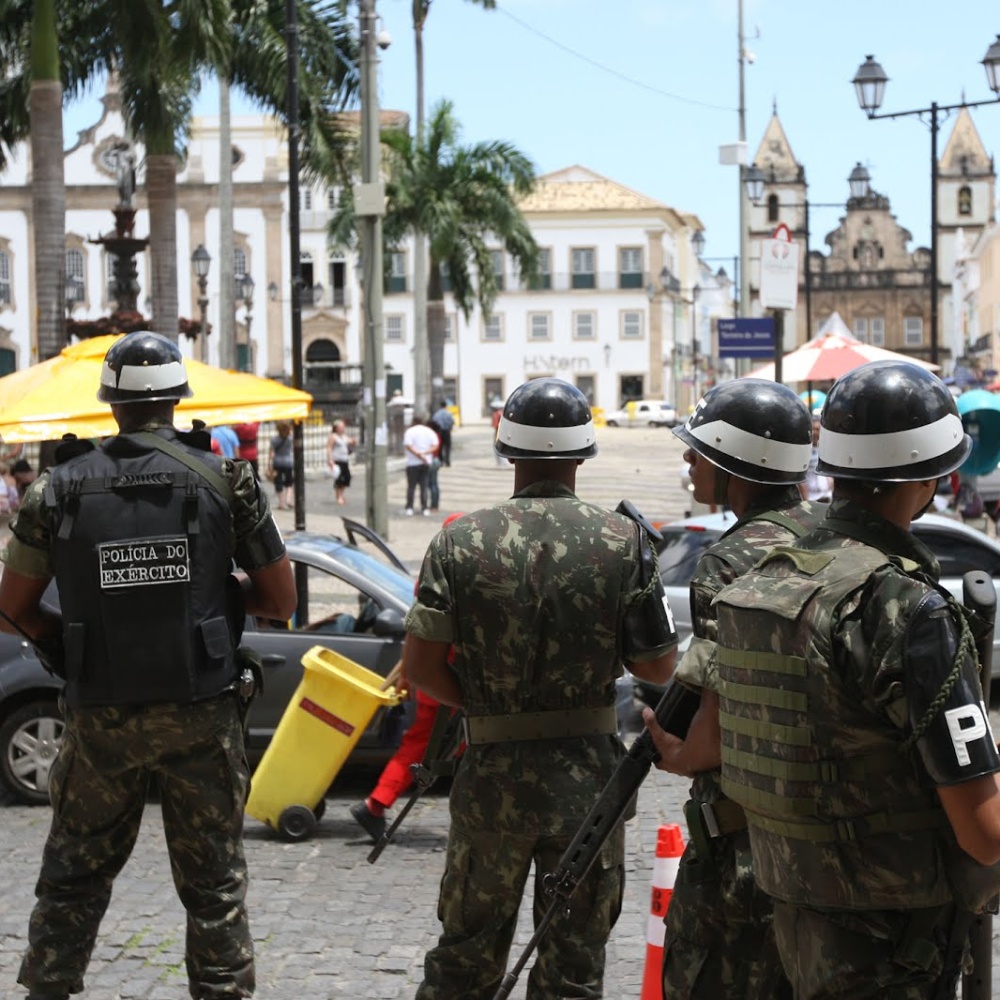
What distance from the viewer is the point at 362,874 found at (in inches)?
287

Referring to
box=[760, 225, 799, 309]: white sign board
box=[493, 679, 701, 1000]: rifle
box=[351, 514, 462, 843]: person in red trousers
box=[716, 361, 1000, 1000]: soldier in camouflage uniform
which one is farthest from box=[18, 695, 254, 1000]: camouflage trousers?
box=[760, 225, 799, 309]: white sign board

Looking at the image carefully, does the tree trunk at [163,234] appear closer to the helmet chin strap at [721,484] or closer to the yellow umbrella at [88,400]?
the yellow umbrella at [88,400]

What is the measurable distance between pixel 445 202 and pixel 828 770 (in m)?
Result: 39.6

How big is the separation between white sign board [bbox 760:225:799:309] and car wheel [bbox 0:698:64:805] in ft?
27.9

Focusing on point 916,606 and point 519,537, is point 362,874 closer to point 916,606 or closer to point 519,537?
point 519,537

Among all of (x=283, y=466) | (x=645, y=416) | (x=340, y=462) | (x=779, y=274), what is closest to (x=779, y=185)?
(x=645, y=416)

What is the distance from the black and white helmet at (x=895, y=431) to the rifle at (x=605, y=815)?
0.87m

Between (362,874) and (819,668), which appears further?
(362,874)

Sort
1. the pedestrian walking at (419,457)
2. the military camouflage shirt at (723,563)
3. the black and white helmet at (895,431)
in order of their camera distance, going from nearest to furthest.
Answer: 1. the black and white helmet at (895,431)
2. the military camouflage shirt at (723,563)
3. the pedestrian walking at (419,457)

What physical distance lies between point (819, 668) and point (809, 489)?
36.9 ft

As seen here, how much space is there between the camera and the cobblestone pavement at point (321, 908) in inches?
225

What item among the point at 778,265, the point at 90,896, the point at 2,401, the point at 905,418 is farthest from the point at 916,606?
the point at 778,265

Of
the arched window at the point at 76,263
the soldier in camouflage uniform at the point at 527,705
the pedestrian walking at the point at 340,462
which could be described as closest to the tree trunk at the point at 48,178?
the pedestrian walking at the point at 340,462

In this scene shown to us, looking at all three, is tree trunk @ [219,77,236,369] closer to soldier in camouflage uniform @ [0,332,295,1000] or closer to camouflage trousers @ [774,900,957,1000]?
soldier in camouflage uniform @ [0,332,295,1000]
